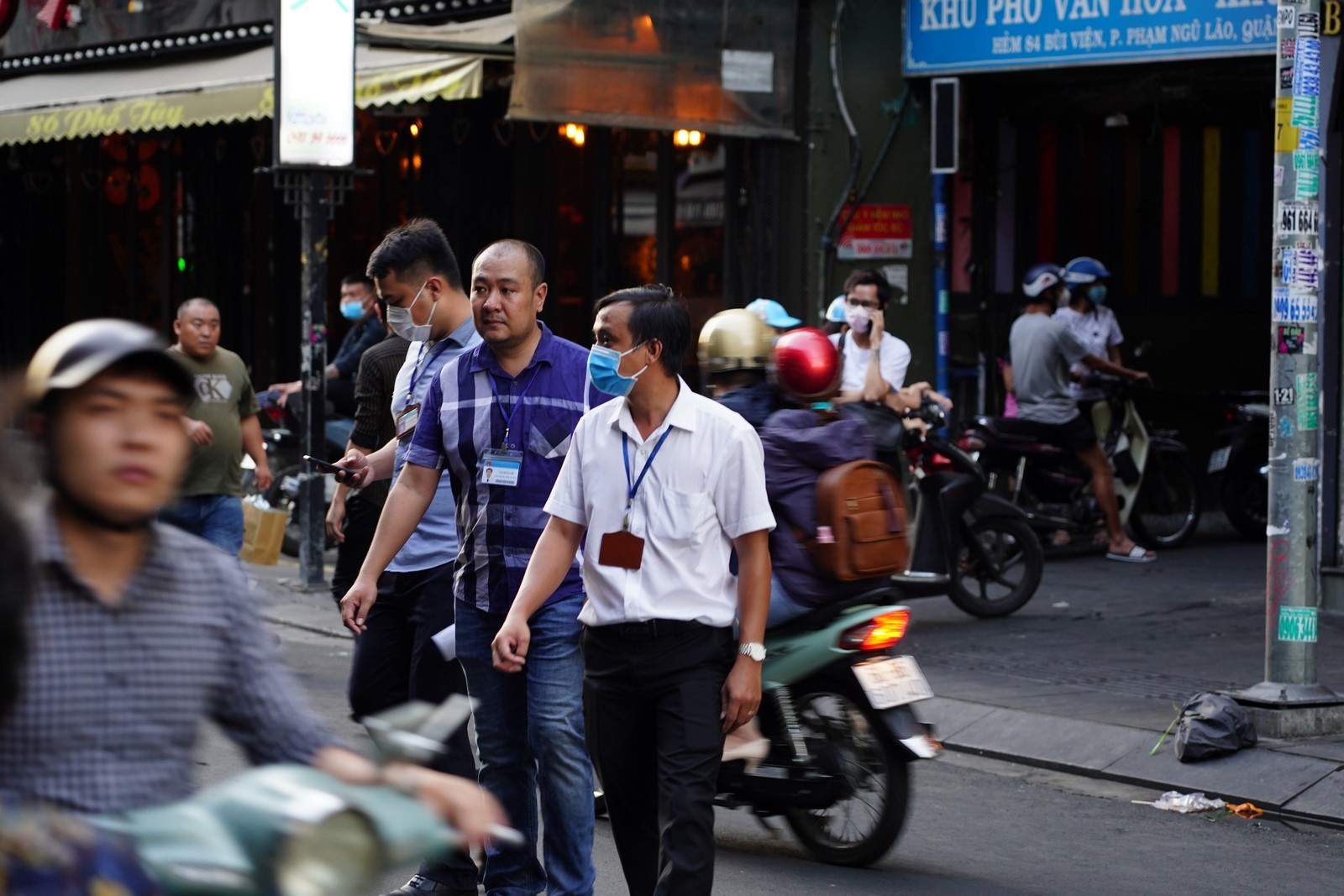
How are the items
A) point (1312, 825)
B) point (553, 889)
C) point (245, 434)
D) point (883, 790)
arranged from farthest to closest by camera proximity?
point (245, 434) < point (1312, 825) < point (883, 790) < point (553, 889)

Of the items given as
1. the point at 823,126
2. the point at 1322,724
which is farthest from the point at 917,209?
the point at 1322,724

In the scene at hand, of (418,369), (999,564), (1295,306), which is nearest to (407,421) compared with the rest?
(418,369)

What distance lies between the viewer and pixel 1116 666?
29.9ft

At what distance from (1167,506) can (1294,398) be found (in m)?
5.77

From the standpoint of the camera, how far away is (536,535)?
5.28 metres

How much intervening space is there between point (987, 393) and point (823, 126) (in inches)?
93.5

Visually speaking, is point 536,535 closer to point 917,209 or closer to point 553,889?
point 553,889

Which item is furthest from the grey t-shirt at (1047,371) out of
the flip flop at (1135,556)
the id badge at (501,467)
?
the id badge at (501,467)

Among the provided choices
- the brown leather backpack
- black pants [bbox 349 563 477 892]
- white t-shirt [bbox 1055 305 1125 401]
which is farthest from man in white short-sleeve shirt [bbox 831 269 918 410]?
black pants [bbox 349 563 477 892]

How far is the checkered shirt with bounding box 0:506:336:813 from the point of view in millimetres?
2461

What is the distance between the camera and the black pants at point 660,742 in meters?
4.64

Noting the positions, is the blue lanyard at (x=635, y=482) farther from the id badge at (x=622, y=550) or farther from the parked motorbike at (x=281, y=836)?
the parked motorbike at (x=281, y=836)

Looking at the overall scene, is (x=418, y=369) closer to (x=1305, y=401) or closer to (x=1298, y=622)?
(x=1305, y=401)

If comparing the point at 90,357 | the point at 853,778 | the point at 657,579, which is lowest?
the point at 853,778
